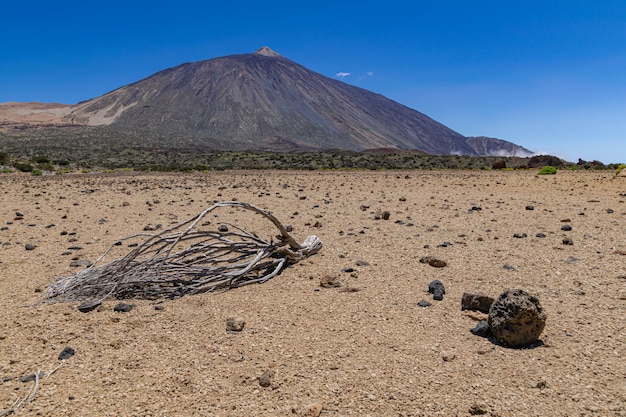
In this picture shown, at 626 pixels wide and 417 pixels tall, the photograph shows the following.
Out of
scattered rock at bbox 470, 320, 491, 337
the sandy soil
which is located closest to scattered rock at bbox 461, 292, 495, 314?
the sandy soil

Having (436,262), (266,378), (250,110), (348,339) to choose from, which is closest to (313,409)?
(266,378)

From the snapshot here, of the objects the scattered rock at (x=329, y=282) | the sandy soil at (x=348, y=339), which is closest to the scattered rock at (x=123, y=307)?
the sandy soil at (x=348, y=339)

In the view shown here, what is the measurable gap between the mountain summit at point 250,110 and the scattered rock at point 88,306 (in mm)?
100052

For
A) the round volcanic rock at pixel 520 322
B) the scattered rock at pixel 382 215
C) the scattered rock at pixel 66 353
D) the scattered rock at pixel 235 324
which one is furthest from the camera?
the scattered rock at pixel 382 215

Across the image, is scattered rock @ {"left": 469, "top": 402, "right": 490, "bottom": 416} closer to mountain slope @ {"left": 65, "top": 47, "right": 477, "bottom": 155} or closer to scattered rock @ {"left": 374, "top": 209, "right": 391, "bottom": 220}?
scattered rock @ {"left": 374, "top": 209, "right": 391, "bottom": 220}

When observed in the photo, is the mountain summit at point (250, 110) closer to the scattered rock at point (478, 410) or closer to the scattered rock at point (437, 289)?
the scattered rock at point (437, 289)

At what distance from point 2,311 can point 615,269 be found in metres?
6.93

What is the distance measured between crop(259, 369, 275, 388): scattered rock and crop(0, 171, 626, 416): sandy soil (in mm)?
34

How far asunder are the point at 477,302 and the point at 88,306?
156 inches

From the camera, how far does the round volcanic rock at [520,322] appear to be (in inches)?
141

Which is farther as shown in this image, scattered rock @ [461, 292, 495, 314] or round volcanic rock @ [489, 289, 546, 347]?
scattered rock @ [461, 292, 495, 314]

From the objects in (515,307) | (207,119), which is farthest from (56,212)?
(207,119)

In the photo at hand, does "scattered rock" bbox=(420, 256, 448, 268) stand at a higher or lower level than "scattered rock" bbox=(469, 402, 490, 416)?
higher

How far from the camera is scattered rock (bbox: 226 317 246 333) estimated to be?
3992 millimetres
